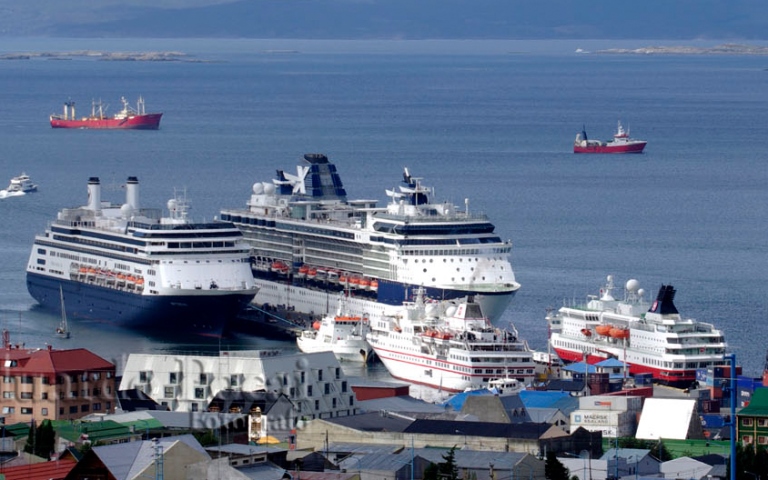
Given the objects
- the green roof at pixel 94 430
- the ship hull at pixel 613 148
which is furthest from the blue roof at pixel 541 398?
the ship hull at pixel 613 148

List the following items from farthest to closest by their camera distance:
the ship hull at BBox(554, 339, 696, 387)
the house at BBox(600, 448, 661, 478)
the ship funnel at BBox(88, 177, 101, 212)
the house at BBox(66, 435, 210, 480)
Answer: the ship funnel at BBox(88, 177, 101, 212) → the ship hull at BBox(554, 339, 696, 387) → the house at BBox(600, 448, 661, 478) → the house at BBox(66, 435, 210, 480)

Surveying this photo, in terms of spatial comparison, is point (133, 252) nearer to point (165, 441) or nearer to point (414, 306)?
point (414, 306)

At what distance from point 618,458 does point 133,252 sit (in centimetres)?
3158

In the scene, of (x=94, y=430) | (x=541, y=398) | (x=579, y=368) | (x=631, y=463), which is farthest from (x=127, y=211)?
(x=631, y=463)

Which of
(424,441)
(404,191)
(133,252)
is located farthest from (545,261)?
(424,441)

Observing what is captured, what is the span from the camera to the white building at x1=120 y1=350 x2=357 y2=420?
3506 cm

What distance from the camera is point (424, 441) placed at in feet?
106

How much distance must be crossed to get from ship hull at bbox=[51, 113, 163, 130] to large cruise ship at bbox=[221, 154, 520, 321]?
7319cm

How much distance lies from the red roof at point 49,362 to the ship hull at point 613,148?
85.6m

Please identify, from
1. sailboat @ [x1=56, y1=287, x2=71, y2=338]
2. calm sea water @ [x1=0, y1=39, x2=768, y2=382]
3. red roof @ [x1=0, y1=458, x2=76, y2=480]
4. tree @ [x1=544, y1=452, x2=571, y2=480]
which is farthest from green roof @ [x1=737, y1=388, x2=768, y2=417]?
sailboat @ [x1=56, y1=287, x2=71, y2=338]

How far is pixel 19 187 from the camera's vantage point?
91375mm

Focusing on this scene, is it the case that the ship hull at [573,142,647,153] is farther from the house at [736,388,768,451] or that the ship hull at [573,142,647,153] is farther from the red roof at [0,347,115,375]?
the red roof at [0,347,115,375]

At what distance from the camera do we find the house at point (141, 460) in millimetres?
25703

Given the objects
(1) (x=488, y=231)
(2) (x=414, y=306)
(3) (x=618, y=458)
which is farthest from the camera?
(1) (x=488, y=231)
